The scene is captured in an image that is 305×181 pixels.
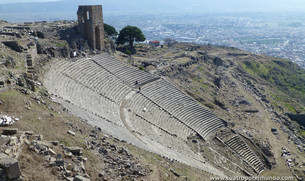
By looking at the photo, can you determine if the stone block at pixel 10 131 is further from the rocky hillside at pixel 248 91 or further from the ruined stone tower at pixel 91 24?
the ruined stone tower at pixel 91 24

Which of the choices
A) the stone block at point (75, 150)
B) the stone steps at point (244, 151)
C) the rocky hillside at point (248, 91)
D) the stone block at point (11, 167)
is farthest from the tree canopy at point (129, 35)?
the stone block at point (11, 167)

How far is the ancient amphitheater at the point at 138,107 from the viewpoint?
A: 21.7 meters

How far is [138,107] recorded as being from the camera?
94.2ft

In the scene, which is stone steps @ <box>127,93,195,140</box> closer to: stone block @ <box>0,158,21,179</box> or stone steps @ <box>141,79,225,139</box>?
stone steps @ <box>141,79,225,139</box>

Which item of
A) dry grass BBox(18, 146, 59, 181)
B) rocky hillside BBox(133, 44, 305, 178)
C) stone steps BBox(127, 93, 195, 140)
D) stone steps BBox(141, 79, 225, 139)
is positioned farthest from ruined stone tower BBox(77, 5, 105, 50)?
dry grass BBox(18, 146, 59, 181)

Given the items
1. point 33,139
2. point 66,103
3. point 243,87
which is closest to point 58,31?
point 66,103

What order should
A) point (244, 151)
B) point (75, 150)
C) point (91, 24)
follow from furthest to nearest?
point (91, 24) < point (244, 151) < point (75, 150)

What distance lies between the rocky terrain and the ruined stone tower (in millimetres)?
1625

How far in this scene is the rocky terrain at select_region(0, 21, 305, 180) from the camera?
1134cm

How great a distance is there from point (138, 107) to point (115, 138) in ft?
37.8

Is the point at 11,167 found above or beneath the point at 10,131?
beneath

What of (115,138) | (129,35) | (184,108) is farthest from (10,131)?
(129,35)

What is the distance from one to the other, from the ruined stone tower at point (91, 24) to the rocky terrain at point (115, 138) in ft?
5.33

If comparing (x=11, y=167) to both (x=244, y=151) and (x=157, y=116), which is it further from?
(x=244, y=151)
